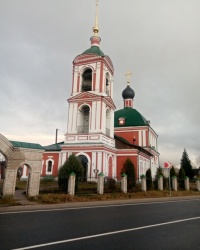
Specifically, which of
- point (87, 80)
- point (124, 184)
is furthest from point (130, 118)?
point (124, 184)

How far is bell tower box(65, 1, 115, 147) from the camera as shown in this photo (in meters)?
26.3

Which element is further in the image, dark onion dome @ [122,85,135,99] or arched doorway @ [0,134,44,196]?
dark onion dome @ [122,85,135,99]

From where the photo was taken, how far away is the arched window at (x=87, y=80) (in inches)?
1139

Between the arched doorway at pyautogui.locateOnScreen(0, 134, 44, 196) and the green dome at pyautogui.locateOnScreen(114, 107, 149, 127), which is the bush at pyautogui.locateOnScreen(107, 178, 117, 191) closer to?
the arched doorway at pyautogui.locateOnScreen(0, 134, 44, 196)

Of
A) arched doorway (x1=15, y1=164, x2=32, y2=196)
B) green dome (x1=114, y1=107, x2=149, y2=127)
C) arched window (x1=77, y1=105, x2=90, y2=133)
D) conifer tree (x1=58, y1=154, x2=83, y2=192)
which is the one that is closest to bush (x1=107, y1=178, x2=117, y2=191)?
conifer tree (x1=58, y1=154, x2=83, y2=192)

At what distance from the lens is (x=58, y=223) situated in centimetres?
696

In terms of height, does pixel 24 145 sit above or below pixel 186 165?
below

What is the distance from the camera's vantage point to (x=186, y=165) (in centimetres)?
5775

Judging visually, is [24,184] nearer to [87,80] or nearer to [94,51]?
[87,80]

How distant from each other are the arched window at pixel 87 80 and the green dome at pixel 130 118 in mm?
13488

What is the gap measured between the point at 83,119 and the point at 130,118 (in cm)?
1437

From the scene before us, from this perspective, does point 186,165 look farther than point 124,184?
Yes

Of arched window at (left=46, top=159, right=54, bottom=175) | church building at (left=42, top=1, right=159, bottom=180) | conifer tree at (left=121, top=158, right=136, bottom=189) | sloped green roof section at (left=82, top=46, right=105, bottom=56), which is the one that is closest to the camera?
conifer tree at (left=121, top=158, right=136, bottom=189)

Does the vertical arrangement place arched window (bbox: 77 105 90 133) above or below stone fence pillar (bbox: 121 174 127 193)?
above
